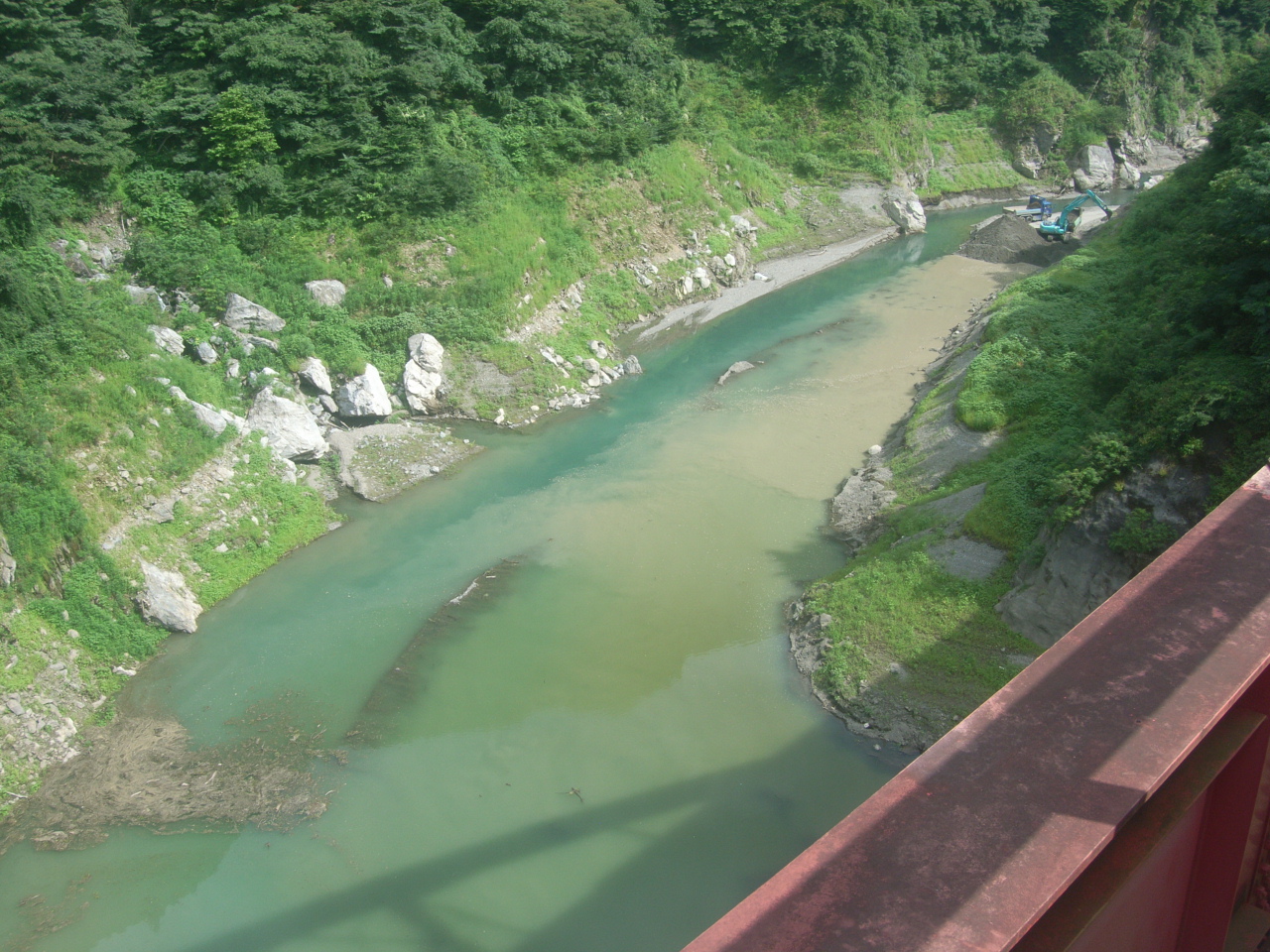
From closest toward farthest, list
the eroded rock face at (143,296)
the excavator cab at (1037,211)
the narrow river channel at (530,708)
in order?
the narrow river channel at (530,708)
the eroded rock face at (143,296)
the excavator cab at (1037,211)

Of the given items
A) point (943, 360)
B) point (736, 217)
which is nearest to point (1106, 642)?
point (943, 360)

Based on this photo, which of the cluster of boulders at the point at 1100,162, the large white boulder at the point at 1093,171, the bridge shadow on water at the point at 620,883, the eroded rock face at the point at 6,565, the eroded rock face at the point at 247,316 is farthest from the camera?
the cluster of boulders at the point at 1100,162

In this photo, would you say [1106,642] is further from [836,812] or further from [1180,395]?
[1180,395]

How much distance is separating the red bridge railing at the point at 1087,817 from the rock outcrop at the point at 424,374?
63.8 feet

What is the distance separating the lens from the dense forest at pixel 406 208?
13.8 meters

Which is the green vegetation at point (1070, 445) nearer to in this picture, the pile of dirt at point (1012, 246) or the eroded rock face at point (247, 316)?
the pile of dirt at point (1012, 246)

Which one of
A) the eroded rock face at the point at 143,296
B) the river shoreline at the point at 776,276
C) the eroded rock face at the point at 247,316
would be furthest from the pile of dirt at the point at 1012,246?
the eroded rock face at the point at 143,296

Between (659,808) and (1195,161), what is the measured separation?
24.6m

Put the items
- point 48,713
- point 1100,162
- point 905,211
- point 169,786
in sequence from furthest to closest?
point 1100,162
point 905,211
point 48,713
point 169,786

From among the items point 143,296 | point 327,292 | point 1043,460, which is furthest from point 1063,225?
point 143,296

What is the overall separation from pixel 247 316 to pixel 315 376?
2382 mm

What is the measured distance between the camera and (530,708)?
43.0ft

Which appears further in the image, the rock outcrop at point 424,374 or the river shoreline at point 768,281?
the river shoreline at point 768,281

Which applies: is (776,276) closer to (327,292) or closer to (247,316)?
(327,292)
